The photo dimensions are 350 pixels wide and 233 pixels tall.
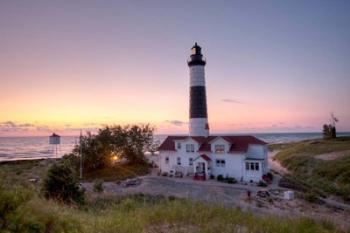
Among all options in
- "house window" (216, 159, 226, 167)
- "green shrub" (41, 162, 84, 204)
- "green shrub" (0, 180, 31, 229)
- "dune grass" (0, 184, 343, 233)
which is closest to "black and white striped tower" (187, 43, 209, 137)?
"house window" (216, 159, 226, 167)

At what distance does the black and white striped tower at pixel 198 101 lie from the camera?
2730cm

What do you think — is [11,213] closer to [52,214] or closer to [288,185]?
[52,214]

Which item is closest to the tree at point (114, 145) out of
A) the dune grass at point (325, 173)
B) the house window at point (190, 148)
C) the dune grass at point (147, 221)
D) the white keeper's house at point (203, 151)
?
the white keeper's house at point (203, 151)

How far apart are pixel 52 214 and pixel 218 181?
20.9 meters

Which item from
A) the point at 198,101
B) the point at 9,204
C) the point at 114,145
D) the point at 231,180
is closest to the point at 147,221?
the point at 9,204

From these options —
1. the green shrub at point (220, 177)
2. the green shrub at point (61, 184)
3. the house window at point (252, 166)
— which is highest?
A: the green shrub at point (61, 184)

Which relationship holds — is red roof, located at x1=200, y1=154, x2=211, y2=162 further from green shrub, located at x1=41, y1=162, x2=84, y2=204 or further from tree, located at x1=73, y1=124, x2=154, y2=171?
green shrub, located at x1=41, y1=162, x2=84, y2=204

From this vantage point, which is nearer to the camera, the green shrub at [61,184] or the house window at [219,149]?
the green shrub at [61,184]

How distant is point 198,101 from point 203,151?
17.2 feet

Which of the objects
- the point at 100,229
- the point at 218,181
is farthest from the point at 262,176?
the point at 100,229

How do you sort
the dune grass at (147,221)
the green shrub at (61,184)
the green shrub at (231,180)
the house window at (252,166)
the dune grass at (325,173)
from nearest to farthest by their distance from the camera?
the dune grass at (147,221)
the green shrub at (61,184)
the dune grass at (325,173)
the house window at (252,166)
the green shrub at (231,180)

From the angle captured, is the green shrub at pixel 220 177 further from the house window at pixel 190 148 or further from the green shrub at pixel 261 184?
the house window at pixel 190 148

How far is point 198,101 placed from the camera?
27.3m

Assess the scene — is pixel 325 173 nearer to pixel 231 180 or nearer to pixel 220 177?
pixel 231 180
